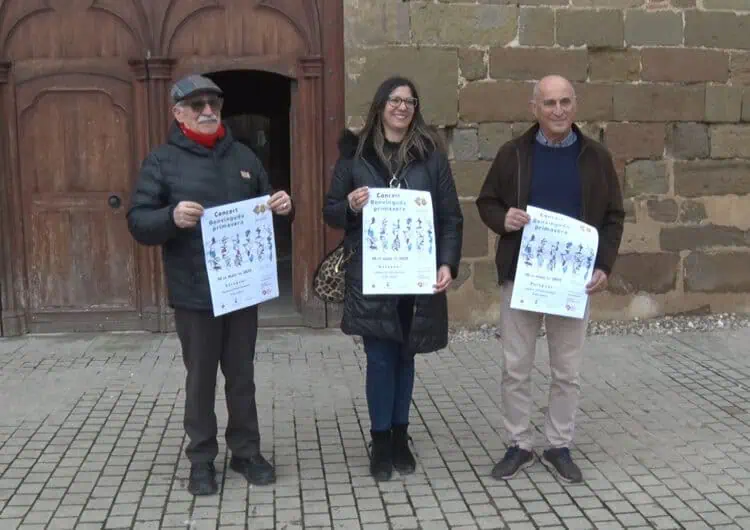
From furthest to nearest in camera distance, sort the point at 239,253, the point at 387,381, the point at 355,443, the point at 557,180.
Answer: the point at 355,443 < the point at 387,381 < the point at 557,180 < the point at 239,253

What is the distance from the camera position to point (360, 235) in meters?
4.08

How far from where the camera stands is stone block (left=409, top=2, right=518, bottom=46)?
22.7ft

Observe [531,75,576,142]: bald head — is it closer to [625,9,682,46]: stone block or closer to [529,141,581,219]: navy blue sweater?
[529,141,581,219]: navy blue sweater

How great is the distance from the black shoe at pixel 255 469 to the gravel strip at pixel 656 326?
3.15 metres

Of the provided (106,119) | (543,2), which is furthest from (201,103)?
(543,2)

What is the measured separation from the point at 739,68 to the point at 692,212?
1.34 m

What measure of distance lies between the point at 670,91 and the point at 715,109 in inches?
18.7

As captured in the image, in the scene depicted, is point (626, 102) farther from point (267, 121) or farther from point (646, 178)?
point (267, 121)

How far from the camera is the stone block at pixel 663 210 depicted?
7.45 metres

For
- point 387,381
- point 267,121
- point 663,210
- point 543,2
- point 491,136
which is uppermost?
point 543,2

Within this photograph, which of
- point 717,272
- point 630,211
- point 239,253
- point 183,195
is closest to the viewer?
point 183,195

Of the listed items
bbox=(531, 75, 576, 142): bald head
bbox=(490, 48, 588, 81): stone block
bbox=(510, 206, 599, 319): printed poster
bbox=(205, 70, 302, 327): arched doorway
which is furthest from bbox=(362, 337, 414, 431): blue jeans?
bbox=(205, 70, 302, 327): arched doorway

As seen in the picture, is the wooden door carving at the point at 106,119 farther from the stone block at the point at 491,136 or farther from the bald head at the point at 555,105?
the bald head at the point at 555,105

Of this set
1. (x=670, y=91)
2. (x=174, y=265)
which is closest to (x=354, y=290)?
(x=174, y=265)
